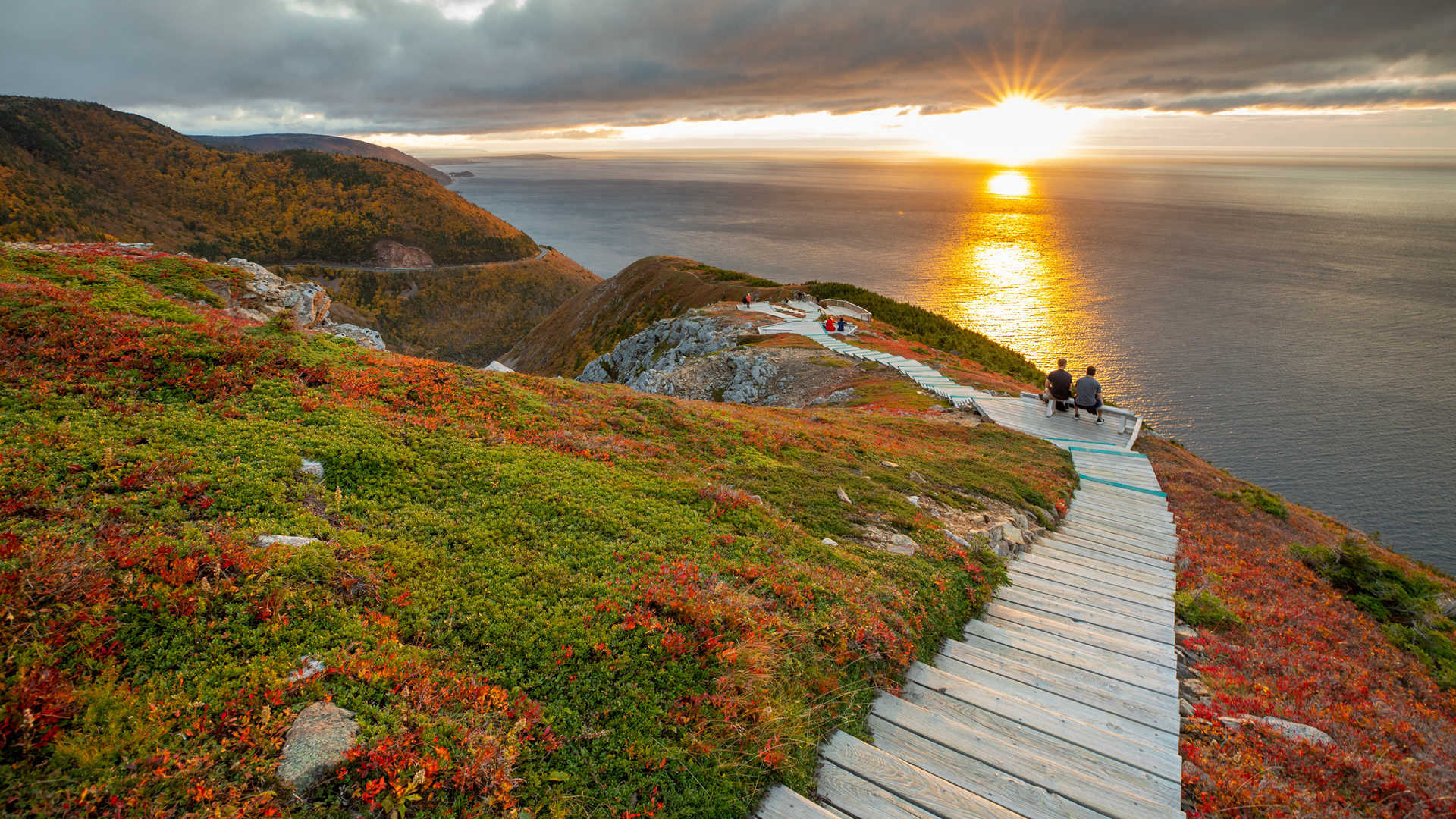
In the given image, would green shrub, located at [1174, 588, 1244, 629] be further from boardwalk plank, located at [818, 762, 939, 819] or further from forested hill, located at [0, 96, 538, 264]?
forested hill, located at [0, 96, 538, 264]

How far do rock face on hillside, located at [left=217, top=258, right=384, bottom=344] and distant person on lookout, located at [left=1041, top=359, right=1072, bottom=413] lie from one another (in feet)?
79.2

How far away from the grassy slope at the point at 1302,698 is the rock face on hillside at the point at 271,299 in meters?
20.4

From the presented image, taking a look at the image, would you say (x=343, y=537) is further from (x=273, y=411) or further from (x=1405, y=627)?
(x=1405, y=627)

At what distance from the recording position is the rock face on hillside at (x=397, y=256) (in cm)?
19100

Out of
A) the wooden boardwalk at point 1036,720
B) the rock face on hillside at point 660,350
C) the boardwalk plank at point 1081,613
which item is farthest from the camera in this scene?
the rock face on hillside at point 660,350

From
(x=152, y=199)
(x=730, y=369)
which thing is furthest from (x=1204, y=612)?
(x=152, y=199)

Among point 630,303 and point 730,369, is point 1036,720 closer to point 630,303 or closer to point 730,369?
point 730,369

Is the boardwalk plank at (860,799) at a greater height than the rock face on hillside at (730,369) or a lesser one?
greater

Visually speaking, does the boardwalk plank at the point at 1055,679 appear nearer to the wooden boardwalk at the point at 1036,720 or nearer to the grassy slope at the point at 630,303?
the wooden boardwalk at the point at 1036,720

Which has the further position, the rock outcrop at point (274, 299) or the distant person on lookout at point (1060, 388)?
the distant person on lookout at point (1060, 388)

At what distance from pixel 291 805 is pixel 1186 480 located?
952 inches

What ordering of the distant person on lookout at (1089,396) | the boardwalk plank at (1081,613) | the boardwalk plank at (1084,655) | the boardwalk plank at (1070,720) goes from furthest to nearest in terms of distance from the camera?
the distant person on lookout at (1089,396), the boardwalk plank at (1081,613), the boardwalk plank at (1084,655), the boardwalk plank at (1070,720)

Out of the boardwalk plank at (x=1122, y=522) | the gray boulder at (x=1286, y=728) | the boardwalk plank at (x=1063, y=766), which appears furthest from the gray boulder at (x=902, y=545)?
the boardwalk plank at (x=1122, y=522)

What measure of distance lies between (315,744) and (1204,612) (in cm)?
1300
